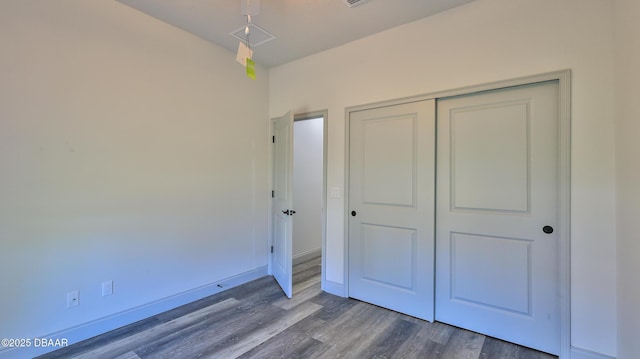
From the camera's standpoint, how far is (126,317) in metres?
2.48

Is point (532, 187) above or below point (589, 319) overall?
above

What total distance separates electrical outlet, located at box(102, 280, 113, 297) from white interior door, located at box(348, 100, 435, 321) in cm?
224

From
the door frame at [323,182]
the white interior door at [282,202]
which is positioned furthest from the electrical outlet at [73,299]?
the door frame at [323,182]

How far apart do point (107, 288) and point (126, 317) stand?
33 centimetres

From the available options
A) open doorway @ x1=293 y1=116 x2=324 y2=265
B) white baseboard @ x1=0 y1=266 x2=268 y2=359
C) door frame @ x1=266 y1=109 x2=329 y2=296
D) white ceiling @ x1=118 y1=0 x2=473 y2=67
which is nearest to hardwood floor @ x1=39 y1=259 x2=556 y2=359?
white baseboard @ x1=0 y1=266 x2=268 y2=359

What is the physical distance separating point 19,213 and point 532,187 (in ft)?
12.3

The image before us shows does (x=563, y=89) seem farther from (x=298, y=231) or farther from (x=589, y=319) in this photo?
(x=298, y=231)

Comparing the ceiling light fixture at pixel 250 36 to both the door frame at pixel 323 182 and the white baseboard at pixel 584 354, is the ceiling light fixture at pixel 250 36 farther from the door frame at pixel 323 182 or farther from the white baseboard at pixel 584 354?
the white baseboard at pixel 584 354

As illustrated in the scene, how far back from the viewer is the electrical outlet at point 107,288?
2.35 metres

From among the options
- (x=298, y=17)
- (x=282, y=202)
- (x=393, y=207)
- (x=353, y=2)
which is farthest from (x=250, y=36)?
(x=393, y=207)

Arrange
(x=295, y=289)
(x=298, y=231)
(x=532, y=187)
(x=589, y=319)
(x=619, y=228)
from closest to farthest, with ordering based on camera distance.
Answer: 1. (x=619, y=228)
2. (x=589, y=319)
3. (x=532, y=187)
4. (x=295, y=289)
5. (x=298, y=231)

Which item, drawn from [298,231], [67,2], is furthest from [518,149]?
[67,2]

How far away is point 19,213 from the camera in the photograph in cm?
197

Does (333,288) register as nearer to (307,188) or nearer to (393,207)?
(393,207)
